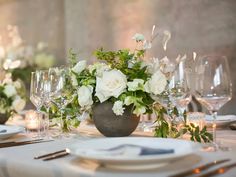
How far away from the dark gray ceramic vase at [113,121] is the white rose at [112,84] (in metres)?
0.04

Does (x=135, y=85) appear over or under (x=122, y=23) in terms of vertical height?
under

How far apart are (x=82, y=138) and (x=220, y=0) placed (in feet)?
5.93

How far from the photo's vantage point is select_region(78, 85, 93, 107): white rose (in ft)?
3.51

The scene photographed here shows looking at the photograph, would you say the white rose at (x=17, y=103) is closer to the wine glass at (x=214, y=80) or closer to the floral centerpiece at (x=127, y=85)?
the floral centerpiece at (x=127, y=85)

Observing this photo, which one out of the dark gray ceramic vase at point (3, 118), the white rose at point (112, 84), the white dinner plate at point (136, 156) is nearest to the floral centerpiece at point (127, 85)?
the white rose at point (112, 84)

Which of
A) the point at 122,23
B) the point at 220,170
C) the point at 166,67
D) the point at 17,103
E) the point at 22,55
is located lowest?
the point at 220,170

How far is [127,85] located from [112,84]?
4 centimetres

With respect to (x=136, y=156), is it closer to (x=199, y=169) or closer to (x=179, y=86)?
(x=199, y=169)

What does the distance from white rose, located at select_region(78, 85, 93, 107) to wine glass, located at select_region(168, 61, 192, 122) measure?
24 centimetres

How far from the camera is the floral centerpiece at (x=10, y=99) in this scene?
171 cm

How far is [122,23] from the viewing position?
10.6ft

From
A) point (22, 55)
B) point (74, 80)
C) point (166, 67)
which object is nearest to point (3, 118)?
point (74, 80)

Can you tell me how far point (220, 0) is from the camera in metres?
2.52

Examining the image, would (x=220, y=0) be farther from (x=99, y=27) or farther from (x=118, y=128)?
(x=118, y=128)
